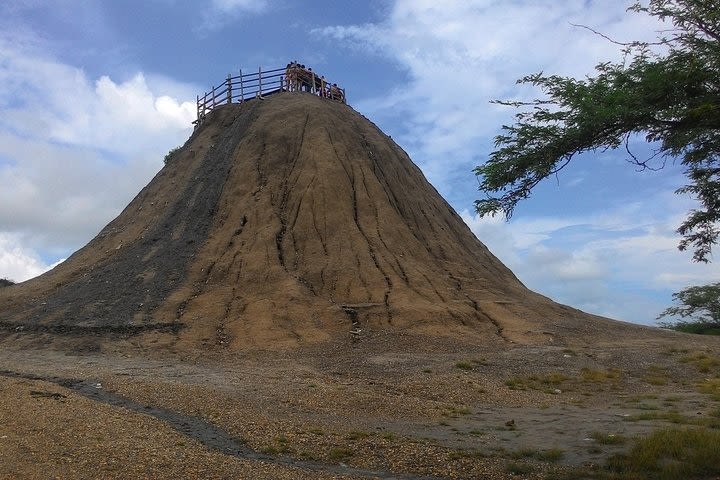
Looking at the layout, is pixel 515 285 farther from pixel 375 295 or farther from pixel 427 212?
pixel 375 295

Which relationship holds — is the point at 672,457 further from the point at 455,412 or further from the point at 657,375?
the point at 657,375

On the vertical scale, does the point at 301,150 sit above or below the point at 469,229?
above

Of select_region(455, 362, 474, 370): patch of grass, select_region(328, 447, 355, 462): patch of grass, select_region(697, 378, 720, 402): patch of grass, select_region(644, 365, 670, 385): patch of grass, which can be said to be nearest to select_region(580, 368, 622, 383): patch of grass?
select_region(644, 365, 670, 385): patch of grass

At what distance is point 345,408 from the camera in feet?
48.3

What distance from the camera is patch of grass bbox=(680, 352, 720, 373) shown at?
65.9 feet

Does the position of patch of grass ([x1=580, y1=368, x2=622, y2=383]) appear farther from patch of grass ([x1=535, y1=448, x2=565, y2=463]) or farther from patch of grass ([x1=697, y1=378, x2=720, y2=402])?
patch of grass ([x1=535, y1=448, x2=565, y2=463])

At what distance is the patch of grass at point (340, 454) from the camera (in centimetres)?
1034

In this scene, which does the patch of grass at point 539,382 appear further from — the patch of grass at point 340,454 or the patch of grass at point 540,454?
the patch of grass at point 340,454

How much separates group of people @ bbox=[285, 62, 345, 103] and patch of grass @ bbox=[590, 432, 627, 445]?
34058mm

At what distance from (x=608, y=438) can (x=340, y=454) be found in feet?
16.4

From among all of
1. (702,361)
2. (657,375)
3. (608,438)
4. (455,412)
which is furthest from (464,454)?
(702,361)

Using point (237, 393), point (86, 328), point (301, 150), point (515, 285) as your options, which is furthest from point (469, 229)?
point (237, 393)

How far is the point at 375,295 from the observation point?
88.4 feet

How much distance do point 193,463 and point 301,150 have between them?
27.8 m
